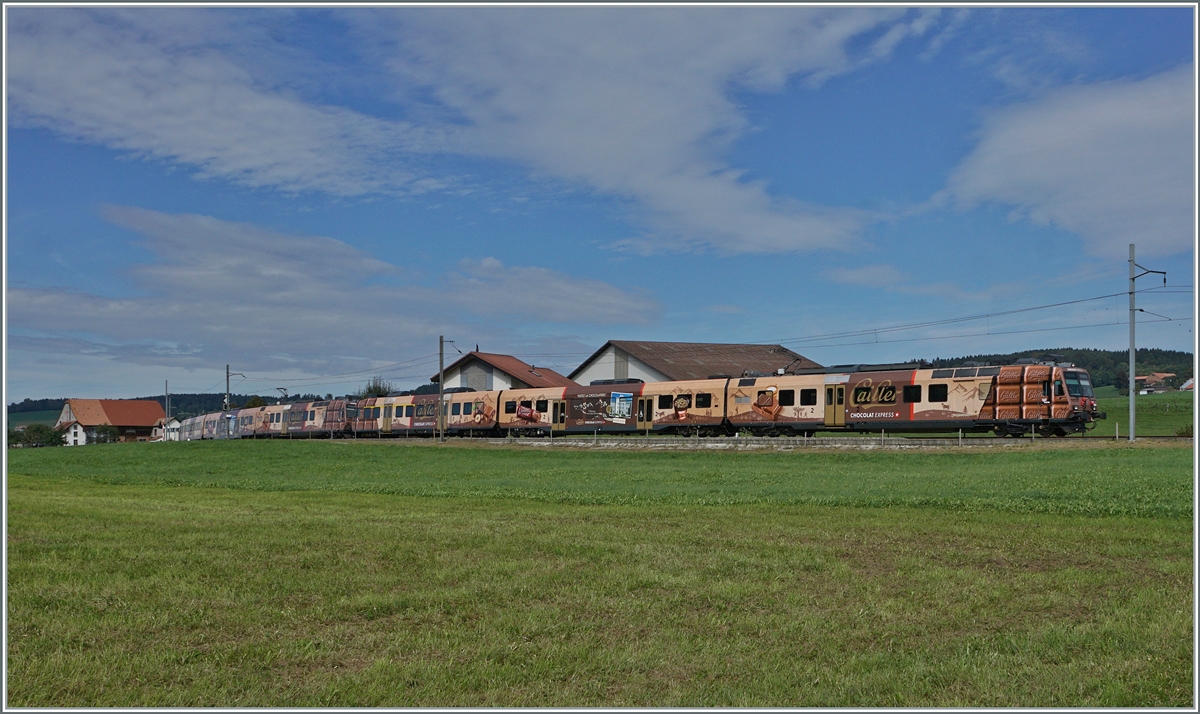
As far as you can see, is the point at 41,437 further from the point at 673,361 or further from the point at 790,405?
the point at 790,405

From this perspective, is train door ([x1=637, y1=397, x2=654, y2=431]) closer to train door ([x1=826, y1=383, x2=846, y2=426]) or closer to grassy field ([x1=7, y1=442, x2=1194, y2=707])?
train door ([x1=826, y1=383, x2=846, y2=426])

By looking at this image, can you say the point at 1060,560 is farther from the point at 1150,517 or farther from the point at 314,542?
the point at 314,542

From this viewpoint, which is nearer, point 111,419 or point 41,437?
point 41,437

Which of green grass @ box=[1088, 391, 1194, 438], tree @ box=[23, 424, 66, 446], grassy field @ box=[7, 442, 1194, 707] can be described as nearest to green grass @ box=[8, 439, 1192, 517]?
grassy field @ box=[7, 442, 1194, 707]

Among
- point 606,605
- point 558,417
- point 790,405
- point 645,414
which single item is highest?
point 790,405

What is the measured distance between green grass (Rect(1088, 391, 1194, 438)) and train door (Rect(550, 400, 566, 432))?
2975cm

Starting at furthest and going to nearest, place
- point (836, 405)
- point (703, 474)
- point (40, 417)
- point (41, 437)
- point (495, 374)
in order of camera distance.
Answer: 1. point (40, 417)
2. point (41, 437)
3. point (495, 374)
4. point (836, 405)
5. point (703, 474)

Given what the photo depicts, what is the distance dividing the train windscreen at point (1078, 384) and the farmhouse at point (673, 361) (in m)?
35.0

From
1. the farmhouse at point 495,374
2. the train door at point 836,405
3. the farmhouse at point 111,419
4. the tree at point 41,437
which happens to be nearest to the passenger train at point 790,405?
the train door at point 836,405

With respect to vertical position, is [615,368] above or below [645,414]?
above

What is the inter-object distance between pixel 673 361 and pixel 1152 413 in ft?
122

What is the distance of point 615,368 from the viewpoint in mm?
81062

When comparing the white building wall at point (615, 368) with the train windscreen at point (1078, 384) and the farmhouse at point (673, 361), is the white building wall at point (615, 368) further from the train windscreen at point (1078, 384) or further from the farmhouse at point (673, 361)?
the train windscreen at point (1078, 384)

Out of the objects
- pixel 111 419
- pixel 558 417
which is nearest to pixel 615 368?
pixel 558 417
